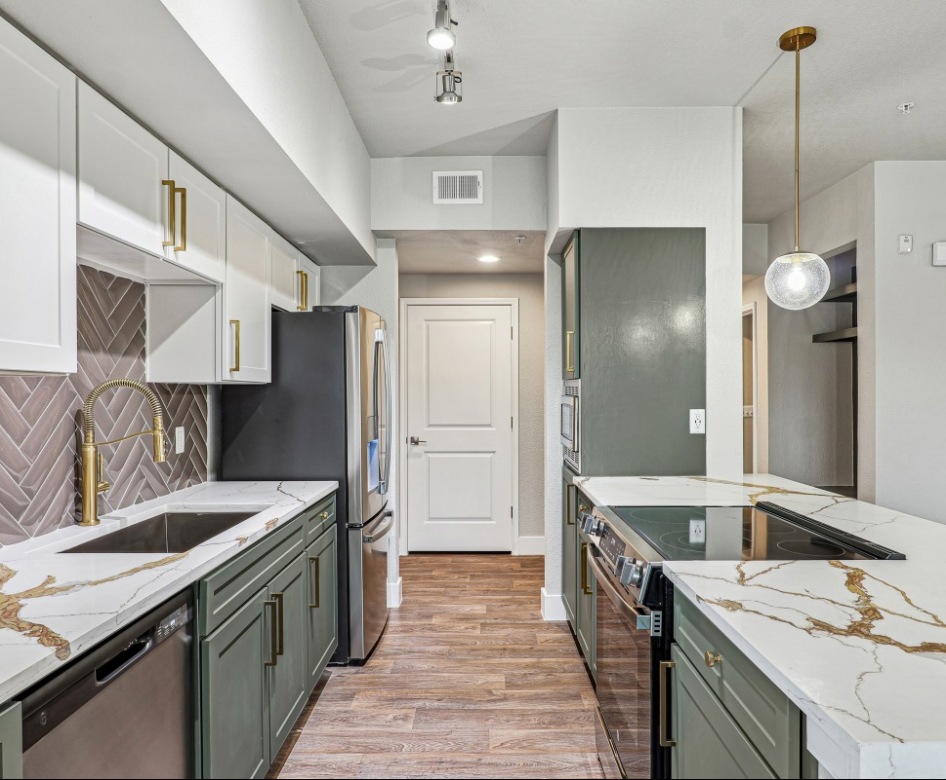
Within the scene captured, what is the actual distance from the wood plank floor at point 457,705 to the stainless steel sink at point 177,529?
830 mm

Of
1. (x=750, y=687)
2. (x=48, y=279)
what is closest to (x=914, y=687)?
(x=750, y=687)

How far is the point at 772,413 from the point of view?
4.77 m

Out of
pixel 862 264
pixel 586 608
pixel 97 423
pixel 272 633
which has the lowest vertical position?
pixel 586 608

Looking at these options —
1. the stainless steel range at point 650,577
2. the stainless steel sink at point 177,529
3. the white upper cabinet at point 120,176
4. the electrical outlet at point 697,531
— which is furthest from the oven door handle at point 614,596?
the white upper cabinet at point 120,176

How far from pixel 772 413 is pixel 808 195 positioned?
161 centimetres

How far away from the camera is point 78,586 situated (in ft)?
4.35

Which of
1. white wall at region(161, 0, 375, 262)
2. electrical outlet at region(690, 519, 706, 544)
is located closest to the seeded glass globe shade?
electrical outlet at region(690, 519, 706, 544)

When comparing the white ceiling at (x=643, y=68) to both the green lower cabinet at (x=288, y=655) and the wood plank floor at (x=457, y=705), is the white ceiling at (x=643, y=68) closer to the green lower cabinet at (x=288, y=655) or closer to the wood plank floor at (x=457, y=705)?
the green lower cabinet at (x=288, y=655)

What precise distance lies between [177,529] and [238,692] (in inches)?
27.6

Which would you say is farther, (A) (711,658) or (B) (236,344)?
(B) (236,344)

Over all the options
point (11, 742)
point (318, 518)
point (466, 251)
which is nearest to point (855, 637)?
point (11, 742)

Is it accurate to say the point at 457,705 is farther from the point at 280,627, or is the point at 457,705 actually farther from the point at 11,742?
the point at 11,742

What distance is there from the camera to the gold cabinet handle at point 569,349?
310cm

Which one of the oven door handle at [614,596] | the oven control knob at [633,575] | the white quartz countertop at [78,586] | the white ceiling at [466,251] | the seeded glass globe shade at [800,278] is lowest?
the oven door handle at [614,596]
